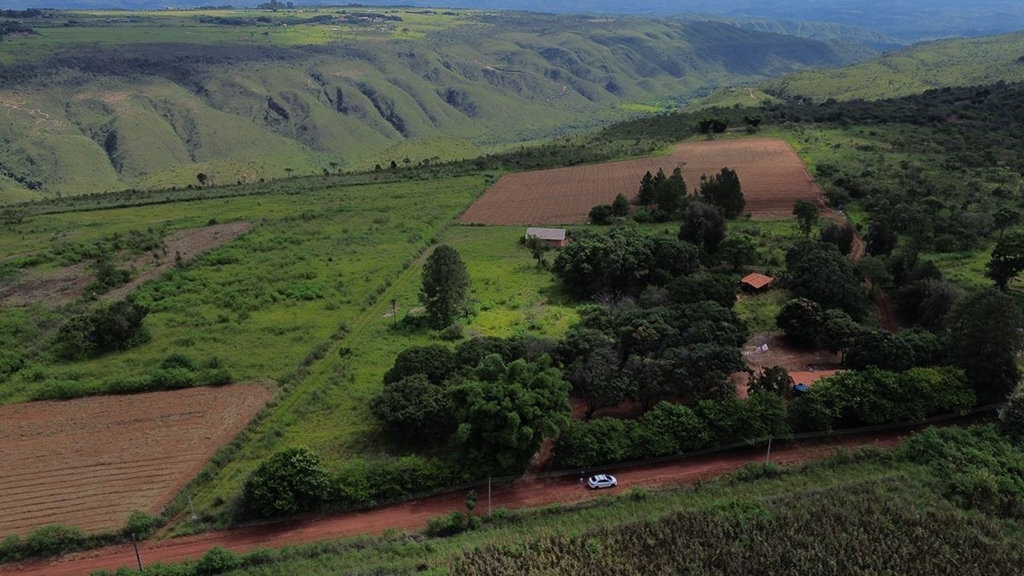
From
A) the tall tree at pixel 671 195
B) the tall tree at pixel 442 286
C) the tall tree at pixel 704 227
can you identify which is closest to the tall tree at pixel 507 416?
the tall tree at pixel 442 286

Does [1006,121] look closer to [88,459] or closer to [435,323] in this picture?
[435,323]

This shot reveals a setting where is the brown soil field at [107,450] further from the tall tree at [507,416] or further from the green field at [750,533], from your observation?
the tall tree at [507,416]

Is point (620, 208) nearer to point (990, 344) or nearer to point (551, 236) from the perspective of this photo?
point (551, 236)

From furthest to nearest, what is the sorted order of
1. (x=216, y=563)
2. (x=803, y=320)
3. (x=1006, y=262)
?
1. (x=1006, y=262)
2. (x=803, y=320)
3. (x=216, y=563)

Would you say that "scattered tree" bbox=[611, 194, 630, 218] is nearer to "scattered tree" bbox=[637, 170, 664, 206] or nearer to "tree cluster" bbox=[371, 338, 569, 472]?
"scattered tree" bbox=[637, 170, 664, 206]

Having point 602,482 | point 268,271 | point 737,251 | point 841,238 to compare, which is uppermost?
point 841,238

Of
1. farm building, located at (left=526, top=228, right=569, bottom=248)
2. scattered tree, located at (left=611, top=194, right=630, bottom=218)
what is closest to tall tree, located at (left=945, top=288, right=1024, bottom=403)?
farm building, located at (left=526, top=228, right=569, bottom=248)

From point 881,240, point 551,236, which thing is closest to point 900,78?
point 881,240
